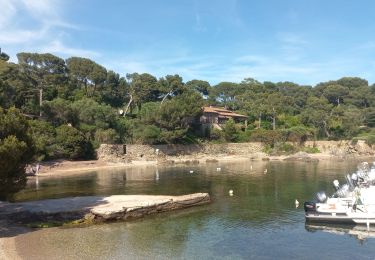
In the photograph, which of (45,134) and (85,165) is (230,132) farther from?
(45,134)

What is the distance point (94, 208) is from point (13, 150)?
863cm

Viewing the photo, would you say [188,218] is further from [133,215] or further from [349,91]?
[349,91]

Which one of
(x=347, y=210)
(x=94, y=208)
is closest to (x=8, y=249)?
(x=94, y=208)

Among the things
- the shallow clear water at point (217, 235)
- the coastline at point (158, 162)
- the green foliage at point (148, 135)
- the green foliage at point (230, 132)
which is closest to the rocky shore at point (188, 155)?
the coastline at point (158, 162)

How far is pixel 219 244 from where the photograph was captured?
89.2 feet

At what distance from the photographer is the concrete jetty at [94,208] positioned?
32375 millimetres

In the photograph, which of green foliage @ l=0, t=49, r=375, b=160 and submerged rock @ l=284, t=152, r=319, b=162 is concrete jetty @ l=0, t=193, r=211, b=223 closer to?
green foliage @ l=0, t=49, r=375, b=160

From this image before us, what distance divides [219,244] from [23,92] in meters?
67.0

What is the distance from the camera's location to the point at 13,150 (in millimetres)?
28406

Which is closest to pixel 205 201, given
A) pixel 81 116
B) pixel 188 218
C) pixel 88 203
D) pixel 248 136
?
pixel 188 218

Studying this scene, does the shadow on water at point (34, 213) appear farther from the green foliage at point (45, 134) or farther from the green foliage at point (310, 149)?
the green foliage at point (310, 149)

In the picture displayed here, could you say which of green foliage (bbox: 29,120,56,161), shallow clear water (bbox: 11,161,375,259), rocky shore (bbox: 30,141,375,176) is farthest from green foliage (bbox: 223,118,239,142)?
shallow clear water (bbox: 11,161,375,259)

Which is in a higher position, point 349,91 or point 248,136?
point 349,91

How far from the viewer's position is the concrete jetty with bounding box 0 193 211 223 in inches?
1275
